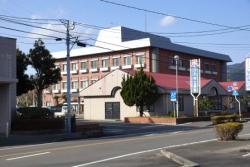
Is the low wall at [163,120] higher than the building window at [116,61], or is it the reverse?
the building window at [116,61]

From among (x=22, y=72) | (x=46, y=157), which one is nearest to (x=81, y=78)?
(x=22, y=72)

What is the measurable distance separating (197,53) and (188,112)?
3825 cm

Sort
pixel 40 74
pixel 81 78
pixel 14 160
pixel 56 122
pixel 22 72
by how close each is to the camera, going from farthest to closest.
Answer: pixel 81 78
pixel 40 74
pixel 22 72
pixel 56 122
pixel 14 160

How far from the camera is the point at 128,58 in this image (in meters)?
88.6

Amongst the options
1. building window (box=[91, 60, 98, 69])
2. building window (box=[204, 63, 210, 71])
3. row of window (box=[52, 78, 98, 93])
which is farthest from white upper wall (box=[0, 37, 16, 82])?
building window (box=[204, 63, 210, 71])

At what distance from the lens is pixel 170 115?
5250 cm

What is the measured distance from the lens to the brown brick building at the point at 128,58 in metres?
86.5

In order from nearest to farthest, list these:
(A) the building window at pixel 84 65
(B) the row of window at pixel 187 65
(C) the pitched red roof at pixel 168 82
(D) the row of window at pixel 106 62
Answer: (C) the pitched red roof at pixel 168 82, (D) the row of window at pixel 106 62, (B) the row of window at pixel 187 65, (A) the building window at pixel 84 65

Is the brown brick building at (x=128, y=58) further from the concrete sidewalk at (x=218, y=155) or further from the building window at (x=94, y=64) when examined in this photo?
the concrete sidewalk at (x=218, y=155)

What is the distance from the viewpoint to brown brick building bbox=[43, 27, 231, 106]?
86.5 meters

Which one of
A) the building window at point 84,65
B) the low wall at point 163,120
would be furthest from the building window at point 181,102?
the building window at point 84,65

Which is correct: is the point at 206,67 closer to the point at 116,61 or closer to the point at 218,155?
the point at 116,61

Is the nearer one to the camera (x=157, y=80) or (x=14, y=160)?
(x=14, y=160)

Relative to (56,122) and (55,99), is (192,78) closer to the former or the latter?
(56,122)
